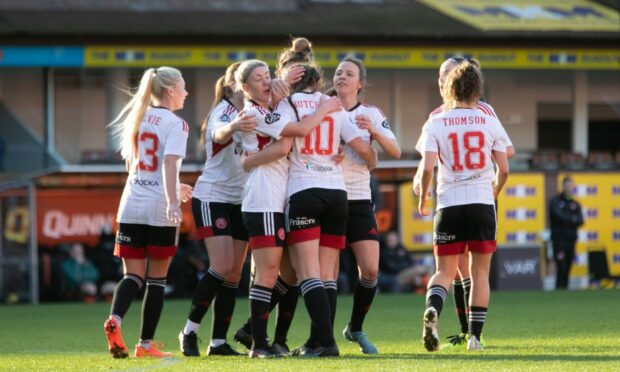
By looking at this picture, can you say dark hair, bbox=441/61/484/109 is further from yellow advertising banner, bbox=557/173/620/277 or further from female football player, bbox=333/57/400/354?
yellow advertising banner, bbox=557/173/620/277

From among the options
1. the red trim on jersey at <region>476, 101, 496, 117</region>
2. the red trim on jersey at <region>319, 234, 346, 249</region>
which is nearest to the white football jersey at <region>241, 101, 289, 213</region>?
the red trim on jersey at <region>319, 234, 346, 249</region>

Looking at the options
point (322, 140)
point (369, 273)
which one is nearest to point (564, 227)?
point (369, 273)

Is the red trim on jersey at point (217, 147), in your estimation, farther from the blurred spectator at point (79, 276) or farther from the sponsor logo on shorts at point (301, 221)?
the blurred spectator at point (79, 276)

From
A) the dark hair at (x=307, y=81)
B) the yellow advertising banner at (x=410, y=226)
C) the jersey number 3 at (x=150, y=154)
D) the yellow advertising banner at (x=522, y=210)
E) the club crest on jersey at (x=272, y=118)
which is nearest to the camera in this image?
the club crest on jersey at (x=272, y=118)

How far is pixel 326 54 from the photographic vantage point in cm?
2639

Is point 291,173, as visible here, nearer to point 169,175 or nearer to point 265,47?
point 169,175

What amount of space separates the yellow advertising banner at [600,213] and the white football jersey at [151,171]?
16.6m

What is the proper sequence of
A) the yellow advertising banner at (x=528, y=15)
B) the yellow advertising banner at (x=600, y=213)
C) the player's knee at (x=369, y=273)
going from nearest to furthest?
the player's knee at (x=369, y=273) < the yellow advertising banner at (x=600, y=213) < the yellow advertising banner at (x=528, y=15)

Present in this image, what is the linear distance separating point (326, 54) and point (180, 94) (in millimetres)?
16688

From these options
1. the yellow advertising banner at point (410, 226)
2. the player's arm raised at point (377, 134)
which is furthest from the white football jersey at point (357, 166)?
the yellow advertising banner at point (410, 226)

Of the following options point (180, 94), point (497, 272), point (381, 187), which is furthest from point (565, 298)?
point (180, 94)

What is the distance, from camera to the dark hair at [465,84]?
31.5 feet

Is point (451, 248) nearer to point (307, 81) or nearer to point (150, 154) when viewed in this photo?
point (307, 81)

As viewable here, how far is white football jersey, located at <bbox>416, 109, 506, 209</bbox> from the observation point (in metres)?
9.63
